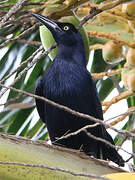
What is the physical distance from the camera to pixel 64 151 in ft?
3.81

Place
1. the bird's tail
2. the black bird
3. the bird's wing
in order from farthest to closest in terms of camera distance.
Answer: the bird's wing, the black bird, the bird's tail

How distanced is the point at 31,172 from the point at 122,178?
25 cm

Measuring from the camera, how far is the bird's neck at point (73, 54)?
93.5 inches

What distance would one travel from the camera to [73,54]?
2441mm

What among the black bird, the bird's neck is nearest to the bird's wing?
the black bird

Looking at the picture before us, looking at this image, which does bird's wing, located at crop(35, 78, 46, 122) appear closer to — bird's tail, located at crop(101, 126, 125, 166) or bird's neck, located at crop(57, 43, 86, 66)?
bird's neck, located at crop(57, 43, 86, 66)

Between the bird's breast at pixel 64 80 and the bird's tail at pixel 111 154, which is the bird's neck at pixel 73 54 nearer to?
the bird's breast at pixel 64 80

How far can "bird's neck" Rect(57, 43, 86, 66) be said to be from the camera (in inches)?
93.5

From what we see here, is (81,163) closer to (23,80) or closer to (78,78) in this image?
(23,80)

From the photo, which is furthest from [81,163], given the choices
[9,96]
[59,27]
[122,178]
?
[59,27]

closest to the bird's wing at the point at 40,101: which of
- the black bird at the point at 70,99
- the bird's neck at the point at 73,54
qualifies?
the black bird at the point at 70,99

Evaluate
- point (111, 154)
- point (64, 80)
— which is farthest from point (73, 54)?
point (111, 154)

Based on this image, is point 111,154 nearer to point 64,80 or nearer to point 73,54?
point 64,80

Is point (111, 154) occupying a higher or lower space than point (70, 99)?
lower
